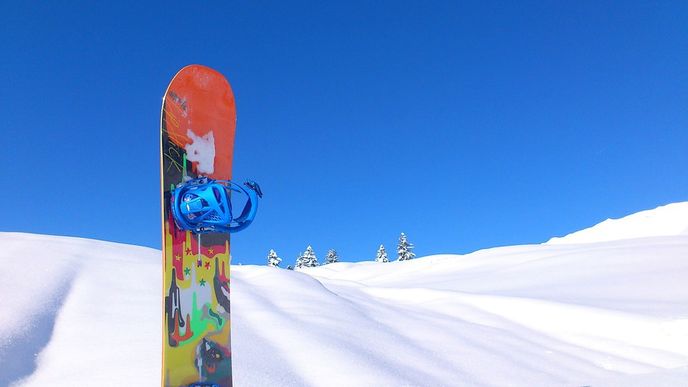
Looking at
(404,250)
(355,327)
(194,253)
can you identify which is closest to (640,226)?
(404,250)

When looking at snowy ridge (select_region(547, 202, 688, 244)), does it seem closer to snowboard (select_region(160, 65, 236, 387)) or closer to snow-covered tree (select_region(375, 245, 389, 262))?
snow-covered tree (select_region(375, 245, 389, 262))

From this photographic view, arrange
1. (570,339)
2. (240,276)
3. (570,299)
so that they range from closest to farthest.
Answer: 1. (570,339)
2. (570,299)
3. (240,276)

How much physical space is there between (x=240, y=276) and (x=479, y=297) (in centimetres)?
699

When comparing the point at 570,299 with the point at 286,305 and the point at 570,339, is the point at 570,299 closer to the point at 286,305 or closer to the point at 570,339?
the point at 570,339

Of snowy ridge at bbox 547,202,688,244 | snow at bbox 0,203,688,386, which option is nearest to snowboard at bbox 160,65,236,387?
snow at bbox 0,203,688,386

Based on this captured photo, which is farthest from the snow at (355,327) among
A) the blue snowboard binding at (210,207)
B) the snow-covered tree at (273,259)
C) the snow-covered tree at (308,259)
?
Result: the snow-covered tree at (308,259)

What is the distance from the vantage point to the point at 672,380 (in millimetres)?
5914

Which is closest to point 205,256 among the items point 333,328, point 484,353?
point 333,328

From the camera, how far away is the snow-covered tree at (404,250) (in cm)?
4969

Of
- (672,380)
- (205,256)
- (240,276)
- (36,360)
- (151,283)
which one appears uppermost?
(240,276)

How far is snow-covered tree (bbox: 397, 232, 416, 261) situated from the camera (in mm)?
49688

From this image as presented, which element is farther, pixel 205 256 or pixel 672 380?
pixel 672 380

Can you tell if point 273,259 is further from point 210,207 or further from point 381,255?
point 210,207

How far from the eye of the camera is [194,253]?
15.9ft
